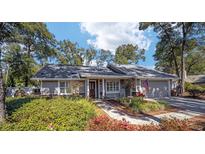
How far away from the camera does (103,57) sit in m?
38.8

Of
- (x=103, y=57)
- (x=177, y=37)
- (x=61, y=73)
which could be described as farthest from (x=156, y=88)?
(x=103, y=57)

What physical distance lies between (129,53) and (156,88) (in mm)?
21203

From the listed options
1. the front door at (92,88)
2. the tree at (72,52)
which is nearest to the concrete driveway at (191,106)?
the front door at (92,88)

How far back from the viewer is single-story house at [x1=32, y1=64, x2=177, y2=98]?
52.6 feet

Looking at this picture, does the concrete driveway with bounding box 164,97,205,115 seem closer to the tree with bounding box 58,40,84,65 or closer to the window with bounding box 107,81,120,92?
the window with bounding box 107,81,120,92

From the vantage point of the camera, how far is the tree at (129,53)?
38.5 m

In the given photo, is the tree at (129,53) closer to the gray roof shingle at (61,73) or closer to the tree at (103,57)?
the tree at (103,57)

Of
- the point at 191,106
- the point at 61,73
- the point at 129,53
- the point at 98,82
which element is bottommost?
the point at 191,106

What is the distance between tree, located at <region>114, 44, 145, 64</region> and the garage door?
1839 centimetres

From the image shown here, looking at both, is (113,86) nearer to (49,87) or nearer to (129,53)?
(49,87)

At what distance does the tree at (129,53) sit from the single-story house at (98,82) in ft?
61.8
